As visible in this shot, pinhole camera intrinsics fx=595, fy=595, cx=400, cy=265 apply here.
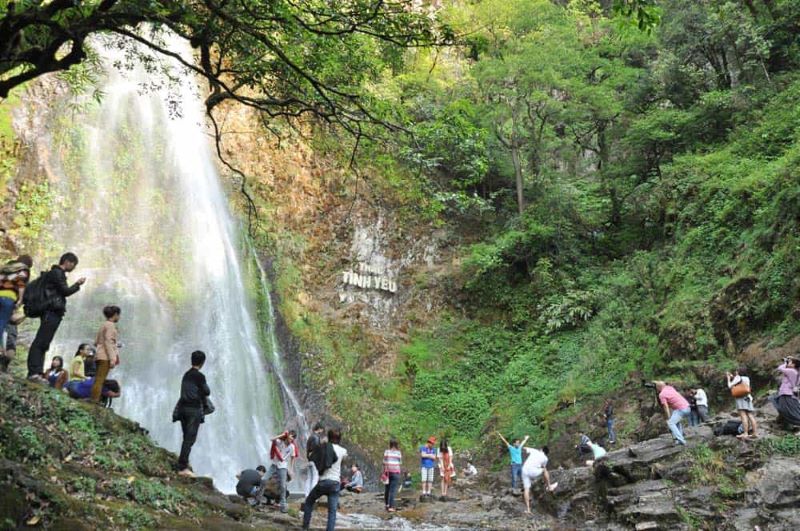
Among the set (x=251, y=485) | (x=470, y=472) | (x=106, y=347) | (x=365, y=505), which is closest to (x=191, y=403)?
(x=106, y=347)

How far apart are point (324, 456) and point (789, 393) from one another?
22.4ft

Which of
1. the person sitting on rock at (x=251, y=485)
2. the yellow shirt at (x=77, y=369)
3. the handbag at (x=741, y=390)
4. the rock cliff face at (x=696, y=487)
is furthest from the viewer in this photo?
the person sitting on rock at (x=251, y=485)

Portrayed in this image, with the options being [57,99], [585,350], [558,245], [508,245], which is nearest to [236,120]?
[57,99]

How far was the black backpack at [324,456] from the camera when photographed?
6.88 m

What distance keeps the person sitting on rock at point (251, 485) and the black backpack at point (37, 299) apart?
4228mm

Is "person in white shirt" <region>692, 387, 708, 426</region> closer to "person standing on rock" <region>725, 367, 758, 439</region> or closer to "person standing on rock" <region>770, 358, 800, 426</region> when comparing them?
"person standing on rock" <region>725, 367, 758, 439</region>

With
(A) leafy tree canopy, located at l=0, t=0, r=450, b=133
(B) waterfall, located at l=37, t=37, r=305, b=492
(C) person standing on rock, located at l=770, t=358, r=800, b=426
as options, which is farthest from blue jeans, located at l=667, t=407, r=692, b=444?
(B) waterfall, located at l=37, t=37, r=305, b=492

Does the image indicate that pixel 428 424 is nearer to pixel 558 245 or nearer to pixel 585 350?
pixel 585 350

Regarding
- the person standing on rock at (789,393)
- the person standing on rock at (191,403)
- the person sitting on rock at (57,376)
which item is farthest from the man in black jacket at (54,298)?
the person standing on rock at (789,393)

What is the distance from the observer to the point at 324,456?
6.88 meters

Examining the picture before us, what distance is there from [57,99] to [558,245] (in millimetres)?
18011

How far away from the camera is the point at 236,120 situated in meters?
23.7

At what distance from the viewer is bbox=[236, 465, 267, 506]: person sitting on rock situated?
9.85 metres

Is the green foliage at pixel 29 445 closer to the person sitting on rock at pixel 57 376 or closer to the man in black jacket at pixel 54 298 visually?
the man in black jacket at pixel 54 298
